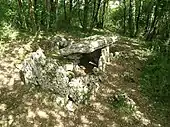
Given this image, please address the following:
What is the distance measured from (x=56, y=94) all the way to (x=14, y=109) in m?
1.59

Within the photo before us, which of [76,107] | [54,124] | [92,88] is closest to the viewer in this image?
[54,124]

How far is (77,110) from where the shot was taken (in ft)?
29.5

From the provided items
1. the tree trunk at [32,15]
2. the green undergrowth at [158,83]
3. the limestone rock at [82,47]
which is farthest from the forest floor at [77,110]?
the tree trunk at [32,15]

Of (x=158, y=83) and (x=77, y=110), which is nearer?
(x=77, y=110)

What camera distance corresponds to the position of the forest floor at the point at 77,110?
8.34 m

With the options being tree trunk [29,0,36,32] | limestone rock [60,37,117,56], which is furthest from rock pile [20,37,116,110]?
tree trunk [29,0,36,32]

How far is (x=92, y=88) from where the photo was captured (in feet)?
31.9

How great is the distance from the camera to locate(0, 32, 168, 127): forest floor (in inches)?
328

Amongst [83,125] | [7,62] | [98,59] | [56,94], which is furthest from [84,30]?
[83,125]

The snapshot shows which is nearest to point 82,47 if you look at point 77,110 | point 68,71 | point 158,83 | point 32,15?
point 68,71

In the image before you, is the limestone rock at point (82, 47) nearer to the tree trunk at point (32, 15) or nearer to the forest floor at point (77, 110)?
the forest floor at point (77, 110)

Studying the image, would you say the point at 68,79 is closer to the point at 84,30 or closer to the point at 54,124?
the point at 54,124

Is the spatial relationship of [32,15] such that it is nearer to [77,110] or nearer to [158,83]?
[77,110]

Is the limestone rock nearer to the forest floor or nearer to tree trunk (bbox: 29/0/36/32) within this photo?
the forest floor
